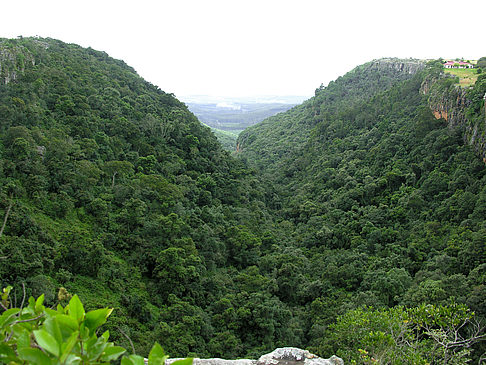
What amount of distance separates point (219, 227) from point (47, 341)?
77.6 ft

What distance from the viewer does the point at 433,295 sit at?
1529 centimetres

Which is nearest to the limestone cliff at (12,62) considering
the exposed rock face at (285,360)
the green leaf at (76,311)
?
the exposed rock face at (285,360)

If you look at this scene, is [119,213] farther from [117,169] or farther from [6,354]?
[6,354]

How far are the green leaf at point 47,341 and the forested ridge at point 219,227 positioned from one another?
696cm

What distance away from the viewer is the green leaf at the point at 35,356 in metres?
1.99

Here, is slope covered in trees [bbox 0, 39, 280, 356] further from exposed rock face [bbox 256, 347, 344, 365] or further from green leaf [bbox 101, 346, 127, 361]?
green leaf [bbox 101, 346, 127, 361]

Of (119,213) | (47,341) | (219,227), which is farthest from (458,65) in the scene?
(47,341)

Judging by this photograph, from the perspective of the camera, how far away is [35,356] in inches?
79.0

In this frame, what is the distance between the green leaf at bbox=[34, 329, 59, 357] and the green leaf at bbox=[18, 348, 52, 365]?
114 mm

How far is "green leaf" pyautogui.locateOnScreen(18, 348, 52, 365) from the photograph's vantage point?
1.99m

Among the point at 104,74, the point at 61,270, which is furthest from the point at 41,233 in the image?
the point at 104,74

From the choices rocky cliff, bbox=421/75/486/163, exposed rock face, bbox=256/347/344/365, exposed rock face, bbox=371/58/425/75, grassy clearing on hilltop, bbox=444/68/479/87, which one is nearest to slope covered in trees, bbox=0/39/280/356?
exposed rock face, bbox=256/347/344/365

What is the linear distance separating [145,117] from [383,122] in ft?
93.5

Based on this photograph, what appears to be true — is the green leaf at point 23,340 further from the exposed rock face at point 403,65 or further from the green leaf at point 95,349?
the exposed rock face at point 403,65
